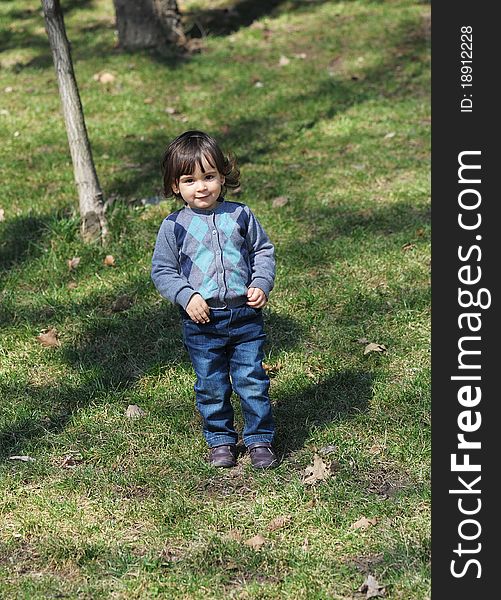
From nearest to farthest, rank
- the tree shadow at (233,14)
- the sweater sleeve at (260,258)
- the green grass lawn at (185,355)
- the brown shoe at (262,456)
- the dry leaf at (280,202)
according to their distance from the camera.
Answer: the green grass lawn at (185,355) < the sweater sleeve at (260,258) < the brown shoe at (262,456) < the dry leaf at (280,202) < the tree shadow at (233,14)

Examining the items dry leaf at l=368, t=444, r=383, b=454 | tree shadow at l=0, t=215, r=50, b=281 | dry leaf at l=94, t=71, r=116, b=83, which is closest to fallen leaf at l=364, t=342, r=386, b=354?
dry leaf at l=368, t=444, r=383, b=454

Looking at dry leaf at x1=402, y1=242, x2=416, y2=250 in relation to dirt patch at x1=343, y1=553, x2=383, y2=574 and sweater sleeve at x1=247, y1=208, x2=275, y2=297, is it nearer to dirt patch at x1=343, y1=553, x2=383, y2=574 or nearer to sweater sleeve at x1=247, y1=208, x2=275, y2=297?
sweater sleeve at x1=247, y1=208, x2=275, y2=297

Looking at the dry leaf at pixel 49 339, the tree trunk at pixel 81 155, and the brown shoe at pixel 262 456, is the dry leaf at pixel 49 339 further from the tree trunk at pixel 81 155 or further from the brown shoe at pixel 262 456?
the brown shoe at pixel 262 456

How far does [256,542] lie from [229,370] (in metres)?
0.81

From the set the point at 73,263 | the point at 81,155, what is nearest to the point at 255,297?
the point at 73,263

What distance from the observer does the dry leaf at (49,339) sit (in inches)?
217

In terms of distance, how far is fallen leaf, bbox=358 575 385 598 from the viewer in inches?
138

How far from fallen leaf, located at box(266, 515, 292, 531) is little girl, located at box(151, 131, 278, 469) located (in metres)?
0.37

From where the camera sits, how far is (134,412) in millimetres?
4820

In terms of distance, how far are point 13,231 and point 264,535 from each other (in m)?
3.49

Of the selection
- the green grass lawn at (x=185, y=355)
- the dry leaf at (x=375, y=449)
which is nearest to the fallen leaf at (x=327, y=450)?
the green grass lawn at (x=185, y=355)

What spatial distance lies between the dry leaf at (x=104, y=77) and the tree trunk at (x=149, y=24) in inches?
31.8

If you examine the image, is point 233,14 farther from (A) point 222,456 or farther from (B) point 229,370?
Answer: (A) point 222,456

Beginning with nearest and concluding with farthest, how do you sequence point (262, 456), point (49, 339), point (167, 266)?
Result: point (167, 266)
point (262, 456)
point (49, 339)
